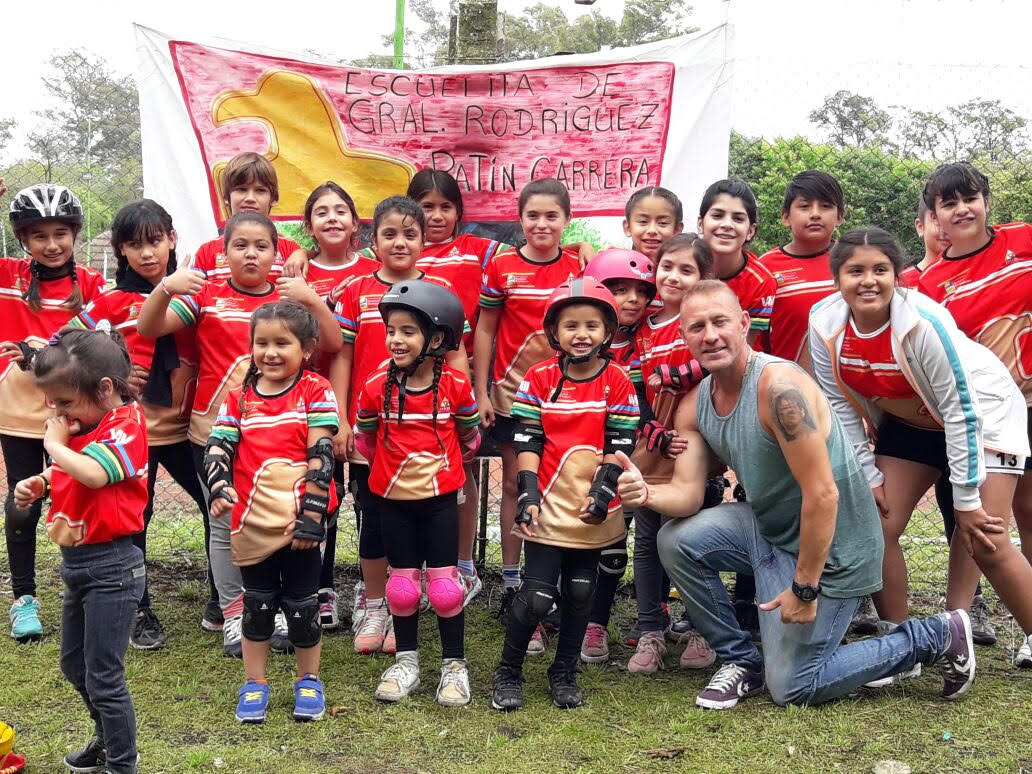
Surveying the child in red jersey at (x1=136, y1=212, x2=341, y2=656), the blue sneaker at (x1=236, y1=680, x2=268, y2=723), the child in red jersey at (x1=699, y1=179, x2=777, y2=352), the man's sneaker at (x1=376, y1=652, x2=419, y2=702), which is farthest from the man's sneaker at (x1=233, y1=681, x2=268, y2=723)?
the child in red jersey at (x1=699, y1=179, x2=777, y2=352)

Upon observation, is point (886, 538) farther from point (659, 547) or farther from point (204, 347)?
point (204, 347)

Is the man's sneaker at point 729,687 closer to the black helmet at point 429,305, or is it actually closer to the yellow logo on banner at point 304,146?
the black helmet at point 429,305

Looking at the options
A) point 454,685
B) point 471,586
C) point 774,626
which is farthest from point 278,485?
point 774,626

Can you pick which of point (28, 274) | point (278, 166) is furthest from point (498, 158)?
point (28, 274)

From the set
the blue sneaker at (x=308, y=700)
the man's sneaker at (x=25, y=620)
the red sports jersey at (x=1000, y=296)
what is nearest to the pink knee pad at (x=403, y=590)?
the blue sneaker at (x=308, y=700)

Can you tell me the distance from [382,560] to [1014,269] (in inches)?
126

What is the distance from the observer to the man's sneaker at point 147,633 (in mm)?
4641

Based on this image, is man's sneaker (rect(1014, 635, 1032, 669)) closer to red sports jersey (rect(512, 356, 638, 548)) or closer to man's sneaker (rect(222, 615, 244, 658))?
red sports jersey (rect(512, 356, 638, 548))

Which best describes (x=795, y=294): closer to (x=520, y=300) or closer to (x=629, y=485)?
(x=520, y=300)

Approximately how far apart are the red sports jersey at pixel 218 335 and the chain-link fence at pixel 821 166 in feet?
5.58

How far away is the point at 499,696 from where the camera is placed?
3980 mm

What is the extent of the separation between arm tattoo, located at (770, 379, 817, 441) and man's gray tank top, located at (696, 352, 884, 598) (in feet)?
0.51

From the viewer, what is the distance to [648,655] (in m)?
4.46

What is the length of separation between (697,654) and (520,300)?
6.05ft
